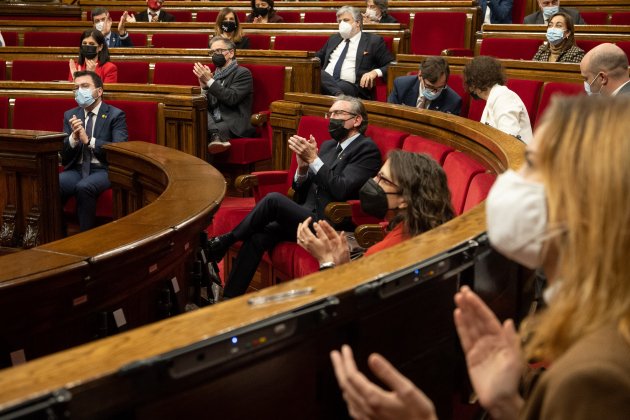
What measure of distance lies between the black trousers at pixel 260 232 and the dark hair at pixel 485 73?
2.41 feet

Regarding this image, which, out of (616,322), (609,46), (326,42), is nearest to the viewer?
(616,322)

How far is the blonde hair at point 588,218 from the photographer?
583 mm

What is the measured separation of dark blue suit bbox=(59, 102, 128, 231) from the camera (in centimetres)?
293

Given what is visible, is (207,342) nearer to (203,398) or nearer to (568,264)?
(203,398)

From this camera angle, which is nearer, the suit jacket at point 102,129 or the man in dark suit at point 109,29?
the suit jacket at point 102,129

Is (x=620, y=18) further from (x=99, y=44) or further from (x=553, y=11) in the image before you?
(x=99, y=44)

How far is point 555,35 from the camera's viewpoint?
3.27 metres

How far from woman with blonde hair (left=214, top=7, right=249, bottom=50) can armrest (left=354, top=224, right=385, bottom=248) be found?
2.17 meters

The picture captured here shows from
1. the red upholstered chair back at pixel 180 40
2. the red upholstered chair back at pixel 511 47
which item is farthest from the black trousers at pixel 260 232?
the red upholstered chair back at pixel 180 40

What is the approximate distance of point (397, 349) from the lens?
38.8 inches

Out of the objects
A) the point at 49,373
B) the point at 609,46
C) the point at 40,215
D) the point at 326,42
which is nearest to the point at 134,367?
the point at 49,373

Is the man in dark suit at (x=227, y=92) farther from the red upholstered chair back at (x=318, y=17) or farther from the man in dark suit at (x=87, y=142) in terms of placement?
the red upholstered chair back at (x=318, y=17)

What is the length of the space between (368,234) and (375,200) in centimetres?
38

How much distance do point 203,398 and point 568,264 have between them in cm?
34
